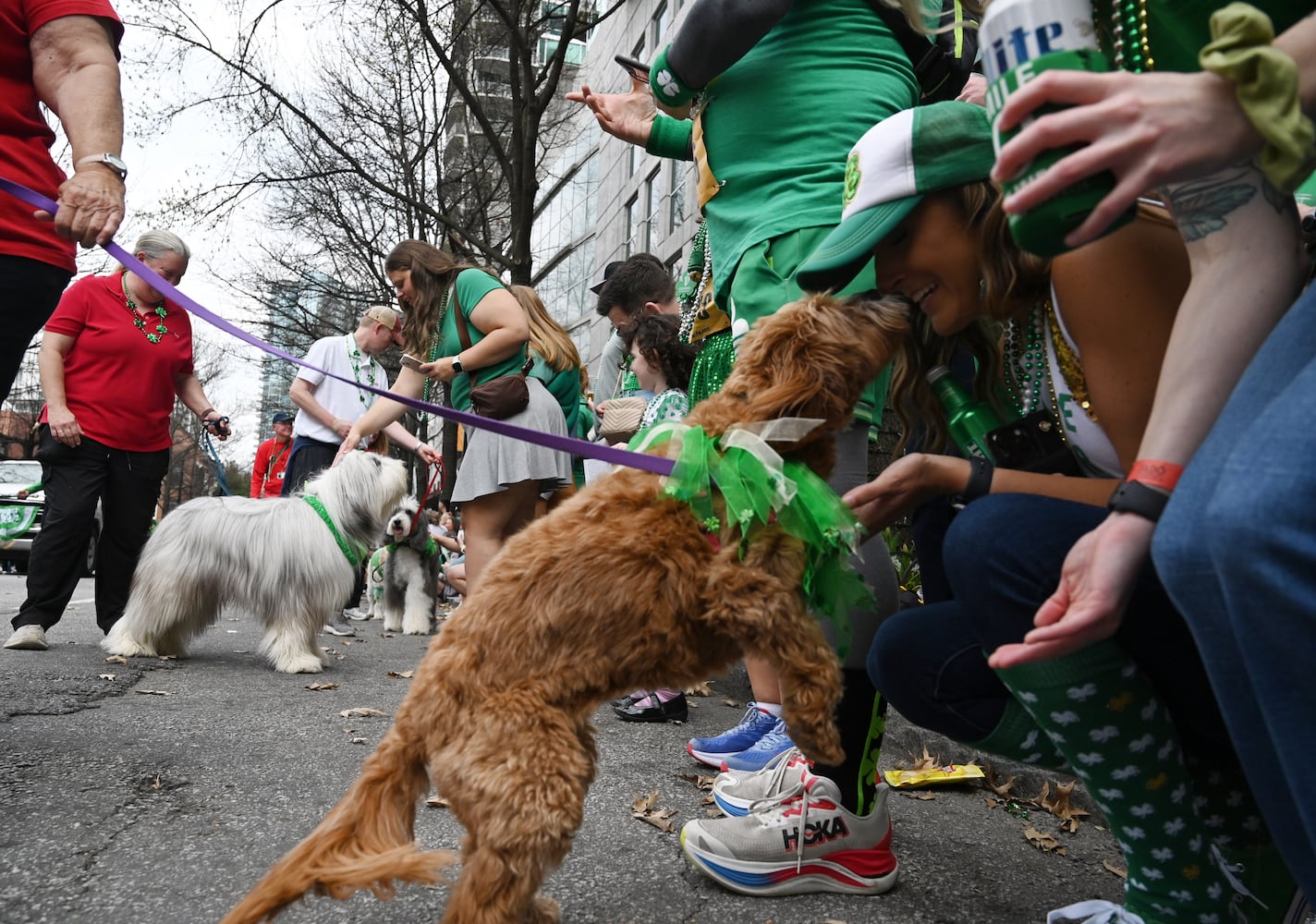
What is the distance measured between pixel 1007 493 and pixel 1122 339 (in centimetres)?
36

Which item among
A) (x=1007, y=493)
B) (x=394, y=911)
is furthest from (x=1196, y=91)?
(x=394, y=911)

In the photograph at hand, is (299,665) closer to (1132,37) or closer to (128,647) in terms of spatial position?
(128,647)

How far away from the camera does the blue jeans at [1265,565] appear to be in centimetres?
102

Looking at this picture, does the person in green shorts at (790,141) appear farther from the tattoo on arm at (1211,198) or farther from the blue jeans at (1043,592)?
the tattoo on arm at (1211,198)

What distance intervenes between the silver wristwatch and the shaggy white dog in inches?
139

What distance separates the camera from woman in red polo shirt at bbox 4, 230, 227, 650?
5.38 m

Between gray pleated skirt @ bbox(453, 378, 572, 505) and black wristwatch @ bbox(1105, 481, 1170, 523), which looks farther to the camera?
gray pleated skirt @ bbox(453, 378, 572, 505)

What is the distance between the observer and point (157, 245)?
5770 mm

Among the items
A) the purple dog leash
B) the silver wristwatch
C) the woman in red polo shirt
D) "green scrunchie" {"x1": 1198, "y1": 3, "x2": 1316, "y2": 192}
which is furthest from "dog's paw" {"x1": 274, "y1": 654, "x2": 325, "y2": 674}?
"green scrunchie" {"x1": 1198, "y1": 3, "x2": 1316, "y2": 192}

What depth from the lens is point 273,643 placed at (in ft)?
18.7

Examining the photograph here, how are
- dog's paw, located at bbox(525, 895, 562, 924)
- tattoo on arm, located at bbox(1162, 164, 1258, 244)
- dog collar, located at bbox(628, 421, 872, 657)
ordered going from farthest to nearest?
dog's paw, located at bbox(525, 895, 562, 924) → dog collar, located at bbox(628, 421, 872, 657) → tattoo on arm, located at bbox(1162, 164, 1258, 244)

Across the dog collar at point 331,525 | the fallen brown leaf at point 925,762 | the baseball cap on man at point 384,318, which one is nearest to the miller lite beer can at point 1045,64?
the fallen brown leaf at point 925,762

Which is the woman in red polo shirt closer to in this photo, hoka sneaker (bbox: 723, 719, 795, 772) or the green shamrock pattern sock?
hoka sneaker (bbox: 723, 719, 795, 772)

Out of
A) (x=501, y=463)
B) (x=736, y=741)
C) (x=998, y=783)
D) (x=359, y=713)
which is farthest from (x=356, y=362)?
(x=998, y=783)
